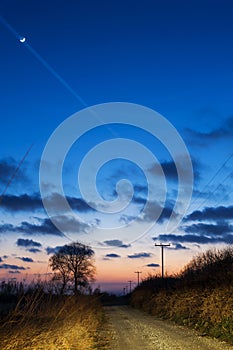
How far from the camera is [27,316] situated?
29.7 ft

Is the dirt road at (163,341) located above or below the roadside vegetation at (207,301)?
below

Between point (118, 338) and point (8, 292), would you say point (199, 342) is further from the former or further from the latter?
point (8, 292)

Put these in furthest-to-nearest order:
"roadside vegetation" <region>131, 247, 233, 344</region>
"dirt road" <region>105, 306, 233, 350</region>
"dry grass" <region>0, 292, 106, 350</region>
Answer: "roadside vegetation" <region>131, 247, 233, 344</region> < "dirt road" <region>105, 306, 233, 350</region> < "dry grass" <region>0, 292, 106, 350</region>

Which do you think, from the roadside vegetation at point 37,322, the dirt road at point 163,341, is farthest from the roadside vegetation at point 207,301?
the roadside vegetation at point 37,322

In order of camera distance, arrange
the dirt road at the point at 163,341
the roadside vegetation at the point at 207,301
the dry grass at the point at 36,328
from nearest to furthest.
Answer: the dry grass at the point at 36,328
the dirt road at the point at 163,341
the roadside vegetation at the point at 207,301

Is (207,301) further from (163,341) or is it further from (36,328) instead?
(36,328)

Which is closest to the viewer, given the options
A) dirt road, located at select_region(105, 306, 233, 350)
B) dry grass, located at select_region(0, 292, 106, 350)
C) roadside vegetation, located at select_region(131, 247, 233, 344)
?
dry grass, located at select_region(0, 292, 106, 350)

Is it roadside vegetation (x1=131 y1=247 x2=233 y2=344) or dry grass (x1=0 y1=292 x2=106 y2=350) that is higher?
roadside vegetation (x1=131 y1=247 x2=233 y2=344)

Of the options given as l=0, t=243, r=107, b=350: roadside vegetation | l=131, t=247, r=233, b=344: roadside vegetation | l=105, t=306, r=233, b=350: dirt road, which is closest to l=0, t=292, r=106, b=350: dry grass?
l=0, t=243, r=107, b=350: roadside vegetation

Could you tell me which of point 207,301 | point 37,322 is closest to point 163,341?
point 207,301

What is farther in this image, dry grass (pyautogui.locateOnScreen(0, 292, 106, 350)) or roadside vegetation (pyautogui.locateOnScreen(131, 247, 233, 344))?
roadside vegetation (pyautogui.locateOnScreen(131, 247, 233, 344))

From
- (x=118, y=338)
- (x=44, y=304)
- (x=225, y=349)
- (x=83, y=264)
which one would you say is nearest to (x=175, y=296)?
(x=118, y=338)

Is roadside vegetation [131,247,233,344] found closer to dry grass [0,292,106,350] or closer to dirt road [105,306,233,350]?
dirt road [105,306,233,350]

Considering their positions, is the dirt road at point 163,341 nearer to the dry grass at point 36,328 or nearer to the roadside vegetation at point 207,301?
the roadside vegetation at point 207,301
